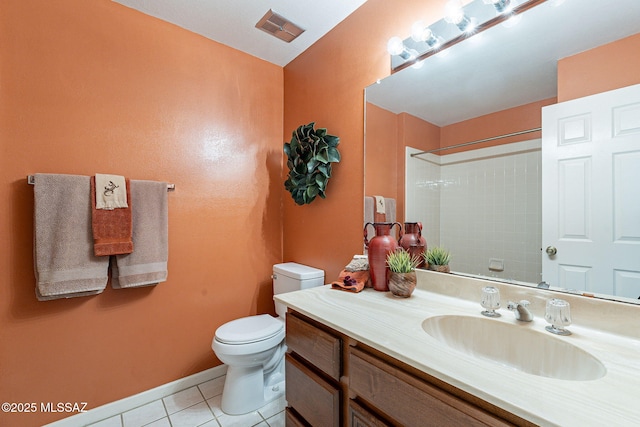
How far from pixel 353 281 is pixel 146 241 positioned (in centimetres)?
125

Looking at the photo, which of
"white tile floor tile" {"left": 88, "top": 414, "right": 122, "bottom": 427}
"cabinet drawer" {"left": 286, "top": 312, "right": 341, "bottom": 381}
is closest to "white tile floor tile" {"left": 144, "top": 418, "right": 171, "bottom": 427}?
"white tile floor tile" {"left": 88, "top": 414, "right": 122, "bottom": 427}

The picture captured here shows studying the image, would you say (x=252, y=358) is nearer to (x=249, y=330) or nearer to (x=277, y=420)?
(x=249, y=330)

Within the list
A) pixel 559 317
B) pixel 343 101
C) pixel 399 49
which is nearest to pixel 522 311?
pixel 559 317

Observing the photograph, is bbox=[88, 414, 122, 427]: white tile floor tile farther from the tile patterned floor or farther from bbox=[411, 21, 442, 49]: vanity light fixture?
bbox=[411, 21, 442, 49]: vanity light fixture

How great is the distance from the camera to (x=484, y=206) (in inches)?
46.5

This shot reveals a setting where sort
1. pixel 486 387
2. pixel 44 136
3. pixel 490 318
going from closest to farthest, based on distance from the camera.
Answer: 1. pixel 486 387
2. pixel 490 318
3. pixel 44 136

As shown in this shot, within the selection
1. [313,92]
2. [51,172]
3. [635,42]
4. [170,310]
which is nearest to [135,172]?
[51,172]

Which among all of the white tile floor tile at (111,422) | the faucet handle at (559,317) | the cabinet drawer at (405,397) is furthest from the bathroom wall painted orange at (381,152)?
the white tile floor tile at (111,422)

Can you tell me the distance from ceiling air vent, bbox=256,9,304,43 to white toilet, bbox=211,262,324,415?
5.47 ft

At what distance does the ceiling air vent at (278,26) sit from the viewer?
1.72 m

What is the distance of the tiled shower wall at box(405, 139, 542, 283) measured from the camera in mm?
1050

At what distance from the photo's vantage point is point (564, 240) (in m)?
0.97

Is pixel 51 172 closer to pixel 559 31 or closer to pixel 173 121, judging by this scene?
pixel 173 121

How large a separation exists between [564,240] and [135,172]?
2.18 m
